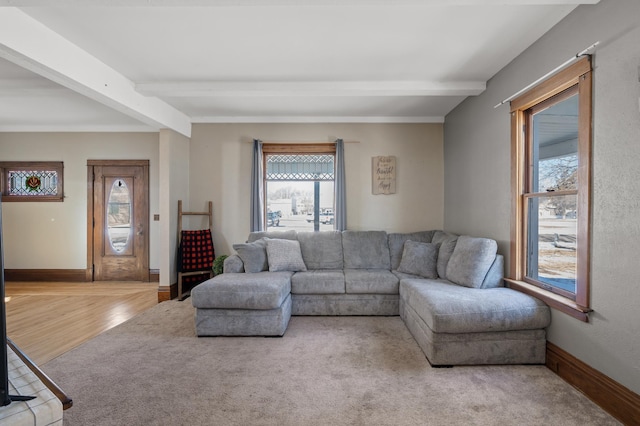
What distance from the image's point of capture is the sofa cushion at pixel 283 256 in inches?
157

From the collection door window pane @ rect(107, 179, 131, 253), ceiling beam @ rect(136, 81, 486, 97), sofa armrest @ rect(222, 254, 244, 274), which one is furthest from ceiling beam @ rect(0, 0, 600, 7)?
door window pane @ rect(107, 179, 131, 253)

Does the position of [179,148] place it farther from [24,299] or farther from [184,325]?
[24,299]

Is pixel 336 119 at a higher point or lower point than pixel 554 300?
higher

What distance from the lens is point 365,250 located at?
436 cm

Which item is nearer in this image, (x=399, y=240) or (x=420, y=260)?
(x=420, y=260)

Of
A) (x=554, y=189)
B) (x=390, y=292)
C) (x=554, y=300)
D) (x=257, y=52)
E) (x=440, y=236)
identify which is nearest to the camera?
(x=554, y=300)

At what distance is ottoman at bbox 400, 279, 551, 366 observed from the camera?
2.49 m

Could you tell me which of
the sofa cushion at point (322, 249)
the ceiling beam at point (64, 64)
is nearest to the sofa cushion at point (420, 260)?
the sofa cushion at point (322, 249)

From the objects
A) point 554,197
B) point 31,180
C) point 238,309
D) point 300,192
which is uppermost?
point 31,180

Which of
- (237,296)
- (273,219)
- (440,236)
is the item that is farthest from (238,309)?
(440,236)

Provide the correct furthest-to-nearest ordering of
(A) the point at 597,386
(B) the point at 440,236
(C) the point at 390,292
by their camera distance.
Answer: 1. (B) the point at 440,236
2. (C) the point at 390,292
3. (A) the point at 597,386

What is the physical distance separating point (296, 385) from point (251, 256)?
6.09ft

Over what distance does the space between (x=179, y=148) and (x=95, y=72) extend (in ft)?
5.67

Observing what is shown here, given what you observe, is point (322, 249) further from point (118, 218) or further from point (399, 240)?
point (118, 218)
